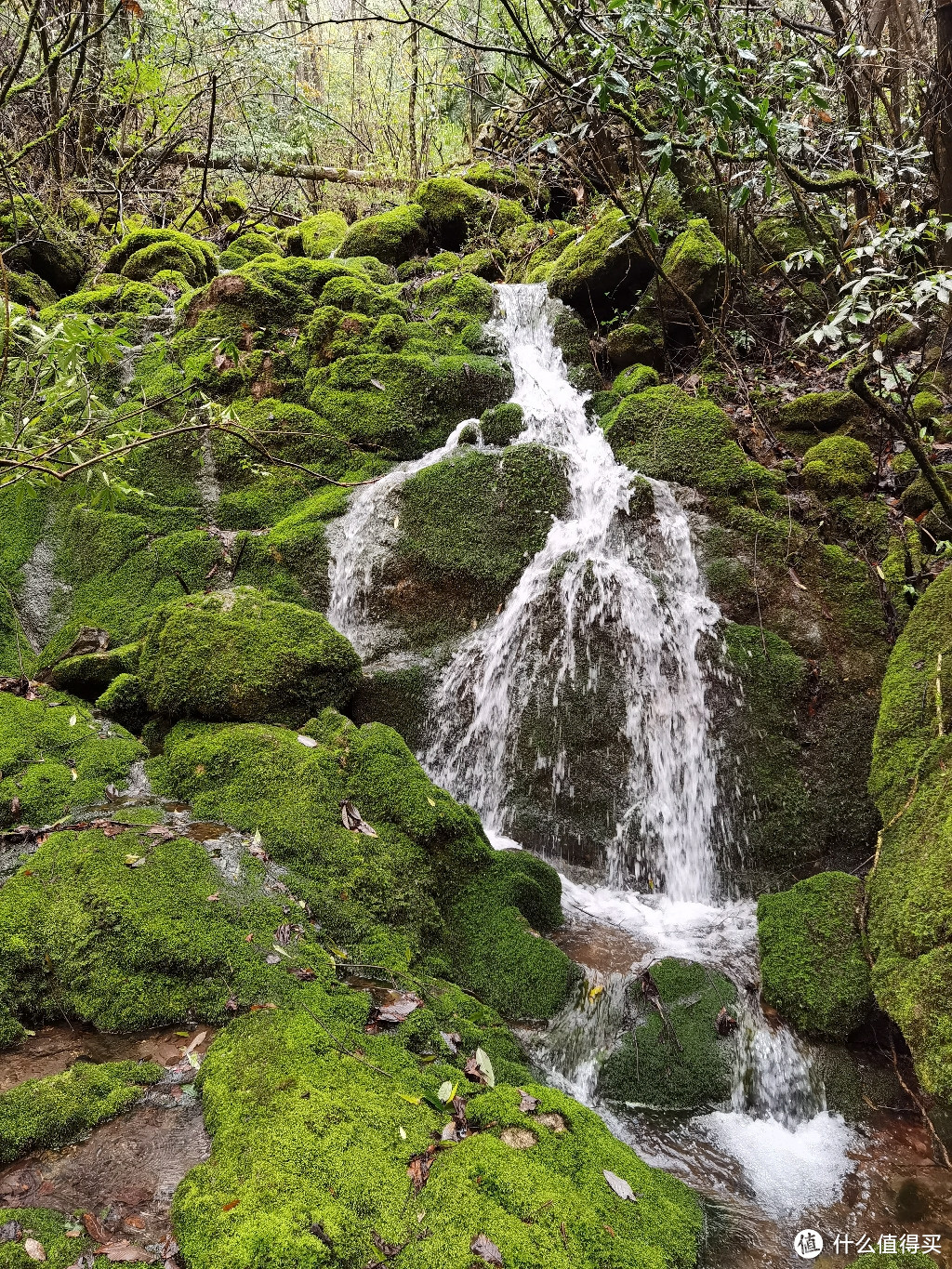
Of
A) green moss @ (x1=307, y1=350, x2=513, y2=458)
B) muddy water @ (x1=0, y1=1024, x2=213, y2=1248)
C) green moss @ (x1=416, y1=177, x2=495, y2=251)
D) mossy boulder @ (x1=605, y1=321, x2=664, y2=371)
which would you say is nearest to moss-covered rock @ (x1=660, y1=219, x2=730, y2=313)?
mossy boulder @ (x1=605, y1=321, x2=664, y2=371)

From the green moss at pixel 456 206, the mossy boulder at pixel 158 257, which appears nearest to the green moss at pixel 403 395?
the mossy boulder at pixel 158 257

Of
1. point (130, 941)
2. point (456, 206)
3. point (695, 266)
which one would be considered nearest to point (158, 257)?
point (456, 206)

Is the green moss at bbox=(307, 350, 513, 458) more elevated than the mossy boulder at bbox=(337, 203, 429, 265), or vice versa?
the mossy boulder at bbox=(337, 203, 429, 265)

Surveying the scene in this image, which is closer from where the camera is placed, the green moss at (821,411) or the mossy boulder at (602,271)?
the green moss at (821,411)

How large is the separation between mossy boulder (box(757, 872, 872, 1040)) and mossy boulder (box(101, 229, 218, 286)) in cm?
1114

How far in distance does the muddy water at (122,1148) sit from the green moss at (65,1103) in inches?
1.3

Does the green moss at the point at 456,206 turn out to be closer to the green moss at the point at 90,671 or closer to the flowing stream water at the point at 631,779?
the flowing stream water at the point at 631,779

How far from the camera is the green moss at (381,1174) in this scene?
6.96ft

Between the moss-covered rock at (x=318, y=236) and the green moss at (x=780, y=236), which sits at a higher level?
the moss-covered rock at (x=318, y=236)

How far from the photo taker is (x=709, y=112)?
4480 millimetres

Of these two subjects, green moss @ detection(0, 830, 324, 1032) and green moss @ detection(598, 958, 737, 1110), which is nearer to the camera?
green moss @ detection(0, 830, 324, 1032)

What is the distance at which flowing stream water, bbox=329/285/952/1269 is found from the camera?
3.37 meters

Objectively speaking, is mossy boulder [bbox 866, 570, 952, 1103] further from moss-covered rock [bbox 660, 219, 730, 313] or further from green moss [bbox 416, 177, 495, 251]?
green moss [bbox 416, 177, 495, 251]

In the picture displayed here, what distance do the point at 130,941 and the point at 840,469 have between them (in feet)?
22.1
